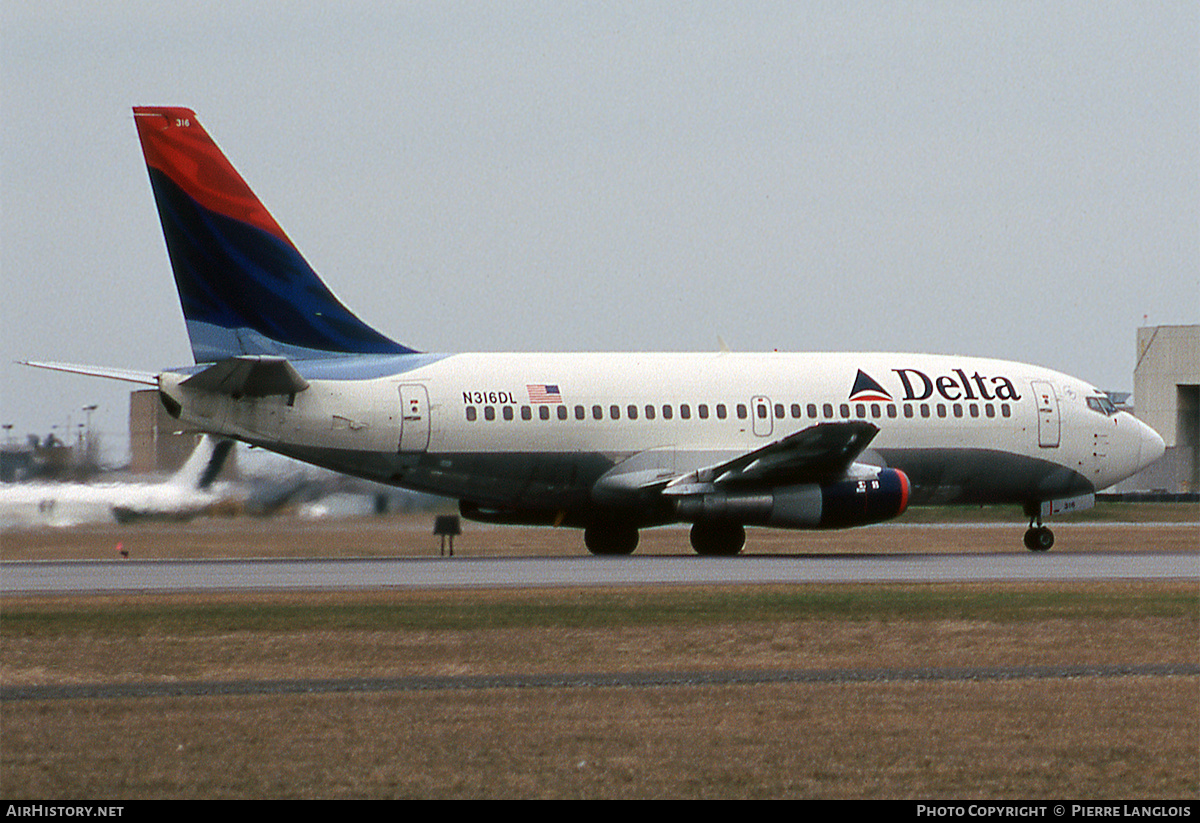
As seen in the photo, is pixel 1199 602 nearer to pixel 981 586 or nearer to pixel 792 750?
pixel 981 586

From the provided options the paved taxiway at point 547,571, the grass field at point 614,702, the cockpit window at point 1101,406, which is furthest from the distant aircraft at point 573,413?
the grass field at point 614,702

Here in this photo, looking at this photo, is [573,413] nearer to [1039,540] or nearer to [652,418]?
[652,418]

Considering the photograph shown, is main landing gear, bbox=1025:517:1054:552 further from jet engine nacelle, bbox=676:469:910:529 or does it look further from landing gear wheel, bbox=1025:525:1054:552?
jet engine nacelle, bbox=676:469:910:529

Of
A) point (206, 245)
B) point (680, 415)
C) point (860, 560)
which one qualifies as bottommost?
point (860, 560)

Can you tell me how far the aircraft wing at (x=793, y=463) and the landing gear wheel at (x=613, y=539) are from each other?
6.90 ft

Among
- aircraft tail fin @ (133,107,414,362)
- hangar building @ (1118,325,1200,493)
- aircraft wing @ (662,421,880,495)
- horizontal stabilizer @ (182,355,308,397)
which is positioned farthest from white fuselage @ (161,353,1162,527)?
hangar building @ (1118,325,1200,493)

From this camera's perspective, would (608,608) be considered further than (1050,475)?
No

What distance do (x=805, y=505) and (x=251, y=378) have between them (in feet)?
37.3

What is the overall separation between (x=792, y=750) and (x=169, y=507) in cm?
2407

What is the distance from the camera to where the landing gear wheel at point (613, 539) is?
37938 millimetres

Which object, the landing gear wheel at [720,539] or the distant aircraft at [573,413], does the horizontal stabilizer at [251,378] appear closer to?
the distant aircraft at [573,413]

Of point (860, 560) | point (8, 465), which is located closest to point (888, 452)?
point (860, 560)

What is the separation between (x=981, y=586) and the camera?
26812mm

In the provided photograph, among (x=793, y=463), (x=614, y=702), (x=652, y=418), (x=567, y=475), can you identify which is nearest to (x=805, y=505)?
(x=793, y=463)
